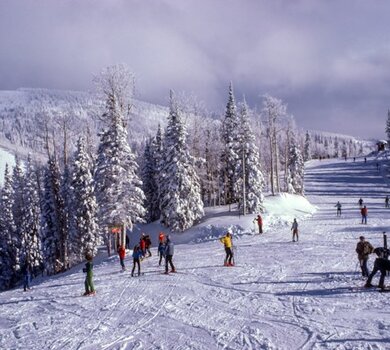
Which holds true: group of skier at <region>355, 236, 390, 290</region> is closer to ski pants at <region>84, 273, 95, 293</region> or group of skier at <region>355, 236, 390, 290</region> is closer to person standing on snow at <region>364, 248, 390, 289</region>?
person standing on snow at <region>364, 248, 390, 289</region>

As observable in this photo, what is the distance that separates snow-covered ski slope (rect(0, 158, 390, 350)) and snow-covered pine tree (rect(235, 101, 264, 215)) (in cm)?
1728

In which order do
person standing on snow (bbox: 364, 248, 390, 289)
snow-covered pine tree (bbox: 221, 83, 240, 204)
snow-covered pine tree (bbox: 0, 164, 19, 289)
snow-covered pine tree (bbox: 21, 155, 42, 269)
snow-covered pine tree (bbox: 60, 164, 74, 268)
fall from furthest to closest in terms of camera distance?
snow-covered pine tree (bbox: 0, 164, 19, 289) → snow-covered pine tree (bbox: 21, 155, 42, 269) → snow-covered pine tree (bbox: 221, 83, 240, 204) → snow-covered pine tree (bbox: 60, 164, 74, 268) → person standing on snow (bbox: 364, 248, 390, 289)

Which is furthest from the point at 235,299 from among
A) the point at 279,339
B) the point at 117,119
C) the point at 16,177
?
the point at 16,177

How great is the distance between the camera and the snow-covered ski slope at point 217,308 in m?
10.2

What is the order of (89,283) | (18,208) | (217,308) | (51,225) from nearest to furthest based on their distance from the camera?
(217,308)
(89,283)
(51,225)
(18,208)

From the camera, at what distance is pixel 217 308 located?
13.1 meters

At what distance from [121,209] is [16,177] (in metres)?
33.8

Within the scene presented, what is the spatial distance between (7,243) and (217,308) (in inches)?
1988

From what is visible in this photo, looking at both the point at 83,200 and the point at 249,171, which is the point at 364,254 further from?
the point at 83,200

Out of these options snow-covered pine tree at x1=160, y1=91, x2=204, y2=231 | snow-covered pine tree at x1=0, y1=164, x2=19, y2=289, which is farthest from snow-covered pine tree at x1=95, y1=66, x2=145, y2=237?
snow-covered pine tree at x1=0, y1=164, x2=19, y2=289

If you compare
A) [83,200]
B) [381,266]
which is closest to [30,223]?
[83,200]

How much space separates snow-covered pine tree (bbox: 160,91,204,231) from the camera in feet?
129

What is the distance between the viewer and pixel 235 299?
1406cm

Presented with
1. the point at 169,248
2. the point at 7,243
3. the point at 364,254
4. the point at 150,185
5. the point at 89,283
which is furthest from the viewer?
the point at 150,185
